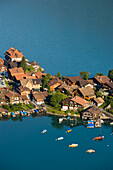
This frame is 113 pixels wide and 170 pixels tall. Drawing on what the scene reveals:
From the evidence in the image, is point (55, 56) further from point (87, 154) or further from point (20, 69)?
point (87, 154)

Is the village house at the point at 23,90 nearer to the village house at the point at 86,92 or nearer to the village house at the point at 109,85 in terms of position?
the village house at the point at 86,92

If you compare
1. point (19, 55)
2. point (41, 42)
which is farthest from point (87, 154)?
point (41, 42)

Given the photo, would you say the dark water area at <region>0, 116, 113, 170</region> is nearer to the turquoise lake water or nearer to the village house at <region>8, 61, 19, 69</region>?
the turquoise lake water

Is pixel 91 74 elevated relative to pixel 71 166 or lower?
elevated

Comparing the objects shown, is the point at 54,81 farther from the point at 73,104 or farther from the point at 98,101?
the point at 98,101

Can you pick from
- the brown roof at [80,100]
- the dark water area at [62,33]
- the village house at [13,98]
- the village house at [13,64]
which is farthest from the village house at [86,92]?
the village house at [13,64]

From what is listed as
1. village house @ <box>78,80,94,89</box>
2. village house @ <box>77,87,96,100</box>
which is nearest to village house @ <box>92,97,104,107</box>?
village house @ <box>77,87,96,100</box>

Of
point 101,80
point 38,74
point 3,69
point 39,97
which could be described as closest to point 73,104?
point 39,97
